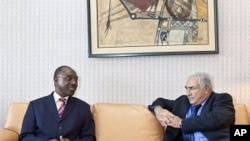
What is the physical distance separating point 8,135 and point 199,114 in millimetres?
1392

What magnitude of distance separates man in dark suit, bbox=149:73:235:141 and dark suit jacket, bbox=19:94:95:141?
21.6 inches

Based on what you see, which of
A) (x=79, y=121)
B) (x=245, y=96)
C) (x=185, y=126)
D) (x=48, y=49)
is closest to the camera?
(x=185, y=126)

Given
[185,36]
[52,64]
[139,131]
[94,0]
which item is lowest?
[139,131]

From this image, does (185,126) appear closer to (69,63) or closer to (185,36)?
(185,36)

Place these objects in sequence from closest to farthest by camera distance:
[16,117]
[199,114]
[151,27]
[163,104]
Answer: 1. [199,114]
2. [163,104]
3. [16,117]
4. [151,27]

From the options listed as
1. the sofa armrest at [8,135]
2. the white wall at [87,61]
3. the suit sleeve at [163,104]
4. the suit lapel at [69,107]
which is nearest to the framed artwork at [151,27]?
the white wall at [87,61]

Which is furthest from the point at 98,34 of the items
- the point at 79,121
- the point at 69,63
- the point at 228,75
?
the point at 228,75

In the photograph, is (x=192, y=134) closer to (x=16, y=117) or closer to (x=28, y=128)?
(x=28, y=128)

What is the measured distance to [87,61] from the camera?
3.25 meters

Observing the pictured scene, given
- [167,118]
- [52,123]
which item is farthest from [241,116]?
[52,123]

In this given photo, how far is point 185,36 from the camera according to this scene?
10.1 feet

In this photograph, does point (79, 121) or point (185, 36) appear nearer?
point (79, 121)

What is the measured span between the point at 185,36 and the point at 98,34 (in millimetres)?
749

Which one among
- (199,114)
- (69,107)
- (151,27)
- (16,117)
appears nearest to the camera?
(199,114)
